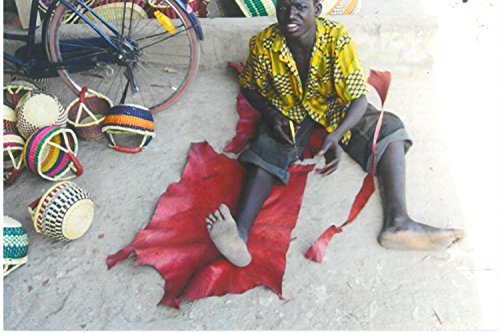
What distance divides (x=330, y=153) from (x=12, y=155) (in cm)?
147

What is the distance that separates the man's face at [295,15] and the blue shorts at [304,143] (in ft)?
1.62

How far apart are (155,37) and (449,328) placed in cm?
213

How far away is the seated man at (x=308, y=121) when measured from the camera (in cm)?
207

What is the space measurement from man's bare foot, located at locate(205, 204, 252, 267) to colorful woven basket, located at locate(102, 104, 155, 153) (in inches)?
29.4

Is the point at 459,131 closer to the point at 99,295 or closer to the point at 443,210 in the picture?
the point at 443,210

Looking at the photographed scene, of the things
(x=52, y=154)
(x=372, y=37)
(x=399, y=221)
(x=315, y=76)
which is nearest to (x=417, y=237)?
(x=399, y=221)

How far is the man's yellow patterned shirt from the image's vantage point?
2.18 metres

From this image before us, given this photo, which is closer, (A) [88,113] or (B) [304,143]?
(B) [304,143]

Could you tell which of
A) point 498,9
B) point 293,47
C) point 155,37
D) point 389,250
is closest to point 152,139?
A: point 155,37

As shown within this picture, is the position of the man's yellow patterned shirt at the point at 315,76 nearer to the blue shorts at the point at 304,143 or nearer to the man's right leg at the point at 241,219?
the blue shorts at the point at 304,143

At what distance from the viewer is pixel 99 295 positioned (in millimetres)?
2047

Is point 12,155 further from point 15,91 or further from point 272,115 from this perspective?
point 272,115

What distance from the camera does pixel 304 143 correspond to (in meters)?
2.46

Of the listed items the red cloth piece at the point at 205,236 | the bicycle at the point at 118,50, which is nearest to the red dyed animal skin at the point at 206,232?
the red cloth piece at the point at 205,236
